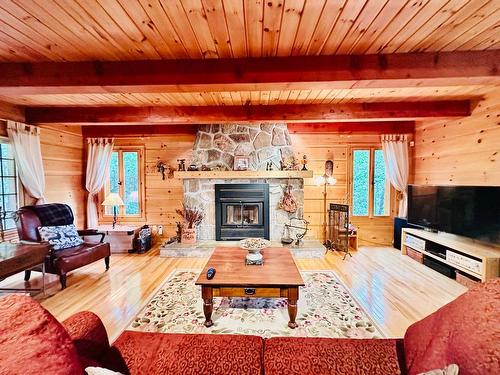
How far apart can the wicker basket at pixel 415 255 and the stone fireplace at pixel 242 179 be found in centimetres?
193

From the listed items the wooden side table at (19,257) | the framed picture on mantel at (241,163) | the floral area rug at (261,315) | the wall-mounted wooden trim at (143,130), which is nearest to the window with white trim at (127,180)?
the wall-mounted wooden trim at (143,130)

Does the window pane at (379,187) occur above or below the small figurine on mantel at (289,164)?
below

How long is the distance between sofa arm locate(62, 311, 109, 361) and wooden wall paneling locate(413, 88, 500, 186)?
4.50m

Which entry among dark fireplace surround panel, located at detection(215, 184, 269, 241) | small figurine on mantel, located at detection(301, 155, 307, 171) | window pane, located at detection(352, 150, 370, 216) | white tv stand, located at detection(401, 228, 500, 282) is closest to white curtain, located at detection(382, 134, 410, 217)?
window pane, located at detection(352, 150, 370, 216)

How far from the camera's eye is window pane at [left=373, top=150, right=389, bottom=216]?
5.27 metres

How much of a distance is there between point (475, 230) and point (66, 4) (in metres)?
4.77

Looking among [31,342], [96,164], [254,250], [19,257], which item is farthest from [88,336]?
[96,164]

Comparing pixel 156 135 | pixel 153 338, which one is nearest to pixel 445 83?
pixel 153 338

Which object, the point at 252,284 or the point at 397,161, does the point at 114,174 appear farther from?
the point at 397,161

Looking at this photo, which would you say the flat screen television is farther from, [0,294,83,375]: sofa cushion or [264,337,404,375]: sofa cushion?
[0,294,83,375]: sofa cushion

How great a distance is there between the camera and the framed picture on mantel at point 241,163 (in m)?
4.89

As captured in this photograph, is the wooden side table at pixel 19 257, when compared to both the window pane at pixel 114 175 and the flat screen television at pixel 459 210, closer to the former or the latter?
the window pane at pixel 114 175

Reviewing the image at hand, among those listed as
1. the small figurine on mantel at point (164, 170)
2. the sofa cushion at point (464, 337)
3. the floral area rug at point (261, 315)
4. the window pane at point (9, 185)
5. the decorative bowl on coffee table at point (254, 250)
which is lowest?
the floral area rug at point (261, 315)

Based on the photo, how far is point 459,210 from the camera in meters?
3.55
